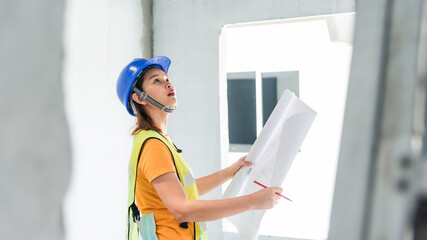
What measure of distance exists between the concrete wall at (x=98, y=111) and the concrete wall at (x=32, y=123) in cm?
8

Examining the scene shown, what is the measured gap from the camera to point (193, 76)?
2707 mm

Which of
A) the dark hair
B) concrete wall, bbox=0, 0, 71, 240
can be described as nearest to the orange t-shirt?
the dark hair

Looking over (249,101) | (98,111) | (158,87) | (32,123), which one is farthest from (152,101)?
(249,101)

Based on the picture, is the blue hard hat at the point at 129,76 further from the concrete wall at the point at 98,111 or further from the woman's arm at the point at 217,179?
the concrete wall at the point at 98,111

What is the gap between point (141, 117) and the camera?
151 cm

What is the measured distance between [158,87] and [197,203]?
22.2 inches

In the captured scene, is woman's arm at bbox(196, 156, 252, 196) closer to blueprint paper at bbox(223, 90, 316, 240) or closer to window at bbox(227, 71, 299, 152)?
blueprint paper at bbox(223, 90, 316, 240)

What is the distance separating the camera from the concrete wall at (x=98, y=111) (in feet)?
6.86

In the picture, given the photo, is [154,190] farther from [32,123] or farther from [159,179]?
[32,123]

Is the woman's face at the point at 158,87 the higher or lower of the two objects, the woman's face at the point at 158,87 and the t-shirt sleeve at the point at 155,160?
the higher

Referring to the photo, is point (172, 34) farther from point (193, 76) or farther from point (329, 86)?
point (329, 86)

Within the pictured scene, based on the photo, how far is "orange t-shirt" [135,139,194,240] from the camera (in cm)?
125

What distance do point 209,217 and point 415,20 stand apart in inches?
39.4

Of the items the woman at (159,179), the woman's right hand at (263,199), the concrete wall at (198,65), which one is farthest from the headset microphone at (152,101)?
the concrete wall at (198,65)
